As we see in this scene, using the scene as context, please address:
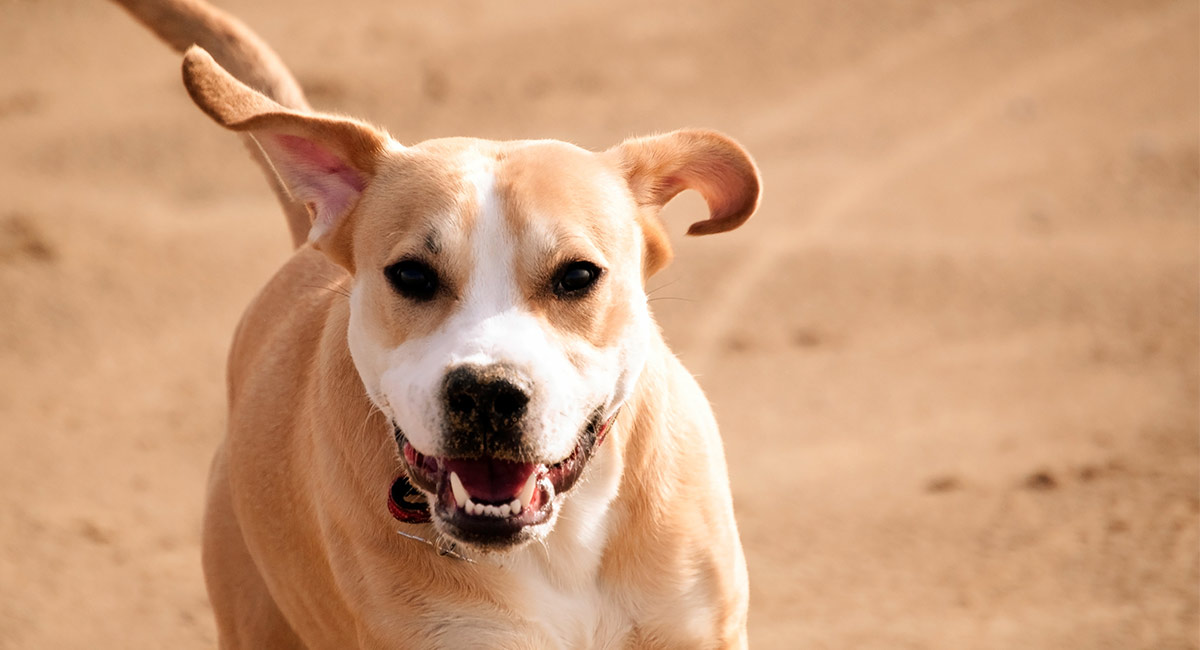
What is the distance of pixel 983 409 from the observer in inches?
253

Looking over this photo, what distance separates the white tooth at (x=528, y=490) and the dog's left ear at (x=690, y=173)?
74cm

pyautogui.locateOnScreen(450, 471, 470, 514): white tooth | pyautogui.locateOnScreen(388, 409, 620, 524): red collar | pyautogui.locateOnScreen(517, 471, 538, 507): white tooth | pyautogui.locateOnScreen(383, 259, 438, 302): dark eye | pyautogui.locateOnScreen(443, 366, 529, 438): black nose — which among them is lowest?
pyautogui.locateOnScreen(388, 409, 620, 524): red collar

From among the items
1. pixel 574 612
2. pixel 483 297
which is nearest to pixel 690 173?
pixel 483 297

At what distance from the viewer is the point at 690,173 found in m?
3.44

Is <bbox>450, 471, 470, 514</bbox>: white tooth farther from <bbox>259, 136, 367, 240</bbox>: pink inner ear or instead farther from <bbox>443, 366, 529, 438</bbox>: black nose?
<bbox>259, 136, 367, 240</bbox>: pink inner ear

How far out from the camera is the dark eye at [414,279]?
9.55 feet

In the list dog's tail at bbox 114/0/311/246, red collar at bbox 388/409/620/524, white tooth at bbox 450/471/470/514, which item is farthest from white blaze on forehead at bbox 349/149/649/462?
dog's tail at bbox 114/0/311/246

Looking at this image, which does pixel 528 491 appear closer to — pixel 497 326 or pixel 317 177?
pixel 497 326

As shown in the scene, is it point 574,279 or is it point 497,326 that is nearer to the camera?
point 497,326

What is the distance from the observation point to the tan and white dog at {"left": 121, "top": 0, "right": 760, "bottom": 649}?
2.83 meters

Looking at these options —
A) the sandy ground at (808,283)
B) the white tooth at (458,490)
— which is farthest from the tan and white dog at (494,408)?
the sandy ground at (808,283)

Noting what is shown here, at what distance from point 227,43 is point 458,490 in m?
2.35

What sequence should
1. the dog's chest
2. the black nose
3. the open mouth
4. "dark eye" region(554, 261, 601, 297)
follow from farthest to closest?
the dog's chest → "dark eye" region(554, 261, 601, 297) → the open mouth → the black nose

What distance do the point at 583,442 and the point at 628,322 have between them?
322 mm
